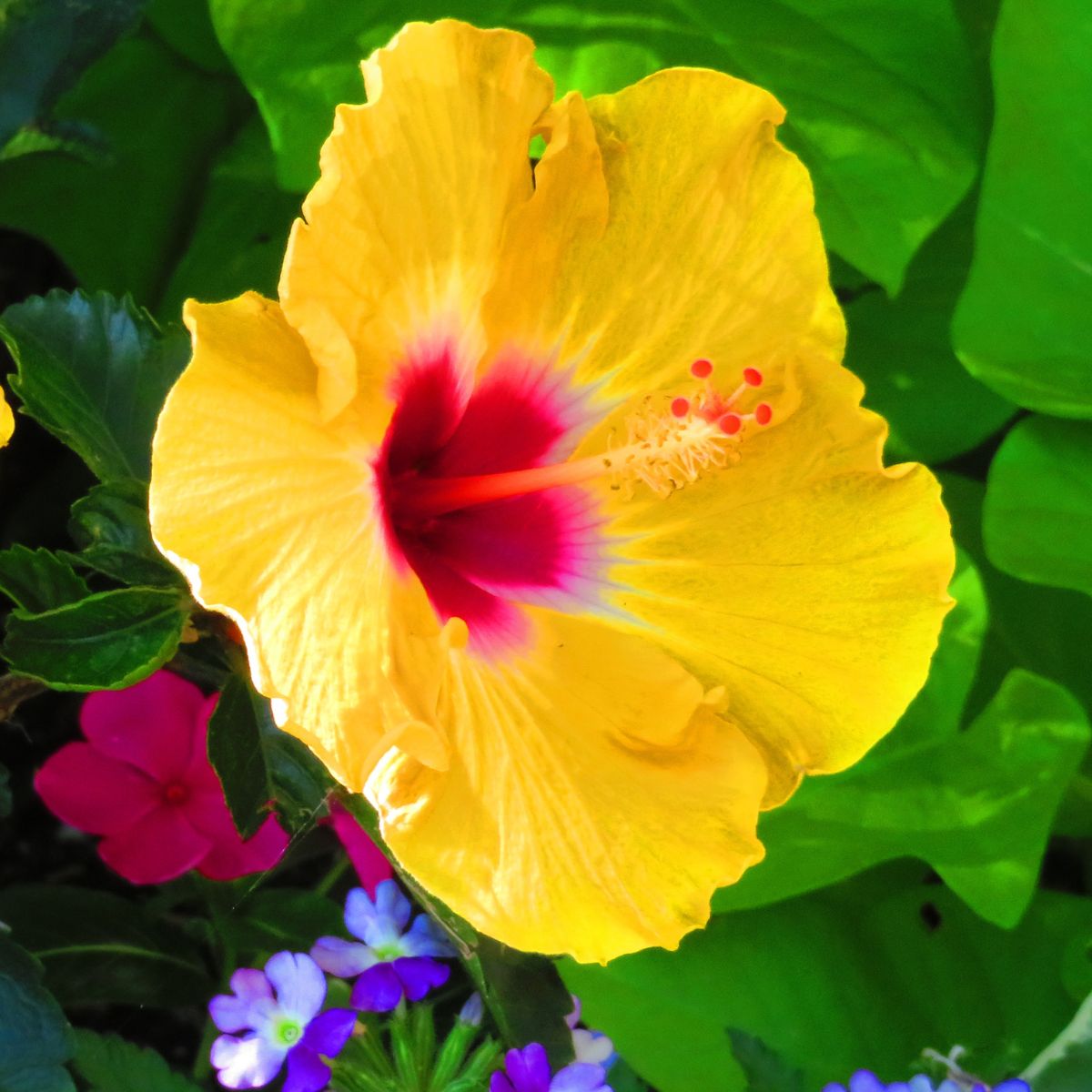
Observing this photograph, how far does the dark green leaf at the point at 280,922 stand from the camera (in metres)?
1.19

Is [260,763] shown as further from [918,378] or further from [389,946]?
[918,378]

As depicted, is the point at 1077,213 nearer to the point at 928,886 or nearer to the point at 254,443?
the point at 928,886

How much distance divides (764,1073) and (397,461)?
610mm

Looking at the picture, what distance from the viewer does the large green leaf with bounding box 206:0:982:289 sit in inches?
45.1

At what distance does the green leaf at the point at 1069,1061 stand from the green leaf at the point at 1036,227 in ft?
1.88

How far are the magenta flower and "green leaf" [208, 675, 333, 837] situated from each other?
24 cm

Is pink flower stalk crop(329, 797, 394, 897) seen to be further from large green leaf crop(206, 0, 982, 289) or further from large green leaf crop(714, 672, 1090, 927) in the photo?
large green leaf crop(206, 0, 982, 289)

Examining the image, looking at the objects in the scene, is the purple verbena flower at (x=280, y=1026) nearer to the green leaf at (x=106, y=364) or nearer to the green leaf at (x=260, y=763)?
the green leaf at (x=260, y=763)

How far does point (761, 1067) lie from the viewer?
1.05 metres

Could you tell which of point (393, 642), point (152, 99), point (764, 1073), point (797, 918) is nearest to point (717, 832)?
point (393, 642)

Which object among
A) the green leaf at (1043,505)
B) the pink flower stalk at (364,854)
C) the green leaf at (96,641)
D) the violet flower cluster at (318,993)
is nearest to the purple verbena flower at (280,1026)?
the violet flower cluster at (318,993)

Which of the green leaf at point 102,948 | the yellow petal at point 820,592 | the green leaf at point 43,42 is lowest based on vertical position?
the green leaf at point 102,948

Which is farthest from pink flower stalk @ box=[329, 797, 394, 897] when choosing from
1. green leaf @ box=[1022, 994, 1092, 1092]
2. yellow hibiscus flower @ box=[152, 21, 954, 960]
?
green leaf @ box=[1022, 994, 1092, 1092]

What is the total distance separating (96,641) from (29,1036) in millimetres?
322
